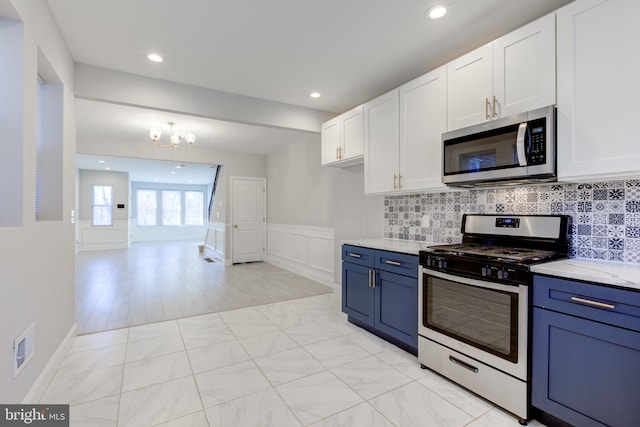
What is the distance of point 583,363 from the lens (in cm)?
150

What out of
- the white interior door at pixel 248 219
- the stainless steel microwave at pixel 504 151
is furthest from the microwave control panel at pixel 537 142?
the white interior door at pixel 248 219

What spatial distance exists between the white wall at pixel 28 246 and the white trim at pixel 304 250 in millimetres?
3249

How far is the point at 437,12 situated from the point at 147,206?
13115mm

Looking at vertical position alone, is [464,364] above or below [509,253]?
below

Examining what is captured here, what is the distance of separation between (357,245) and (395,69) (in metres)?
1.80

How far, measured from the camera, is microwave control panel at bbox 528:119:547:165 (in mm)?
1841

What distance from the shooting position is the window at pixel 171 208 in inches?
501

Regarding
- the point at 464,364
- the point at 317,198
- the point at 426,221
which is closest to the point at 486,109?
the point at 426,221

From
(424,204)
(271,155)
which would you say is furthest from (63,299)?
(271,155)

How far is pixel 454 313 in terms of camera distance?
2.09 metres

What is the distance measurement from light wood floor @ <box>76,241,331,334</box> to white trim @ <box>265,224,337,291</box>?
0.58 feet

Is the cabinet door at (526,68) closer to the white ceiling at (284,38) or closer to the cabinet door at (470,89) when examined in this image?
the cabinet door at (470,89)

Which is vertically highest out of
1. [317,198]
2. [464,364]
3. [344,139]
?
[344,139]

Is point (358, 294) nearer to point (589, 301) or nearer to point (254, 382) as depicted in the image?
point (254, 382)
